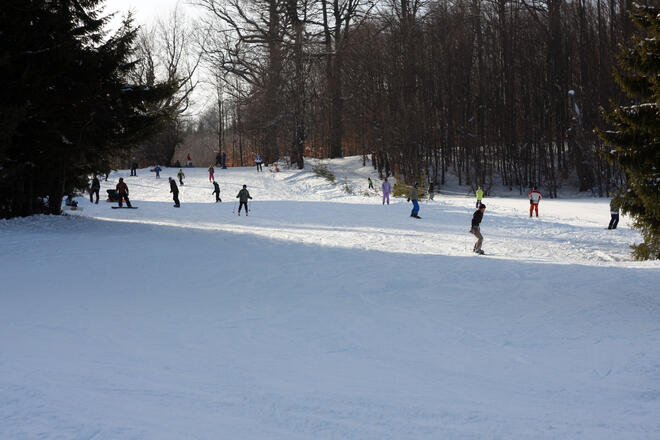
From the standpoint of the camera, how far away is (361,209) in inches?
1018

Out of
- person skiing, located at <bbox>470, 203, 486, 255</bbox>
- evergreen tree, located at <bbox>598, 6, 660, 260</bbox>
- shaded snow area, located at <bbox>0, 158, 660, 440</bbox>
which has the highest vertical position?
evergreen tree, located at <bbox>598, 6, 660, 260</bbox>

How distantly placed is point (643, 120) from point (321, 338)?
7441 millimetres

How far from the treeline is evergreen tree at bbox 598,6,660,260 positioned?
24421mm

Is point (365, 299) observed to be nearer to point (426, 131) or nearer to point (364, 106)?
point (426, 131)

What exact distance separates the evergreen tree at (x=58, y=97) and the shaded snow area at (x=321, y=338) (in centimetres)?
235

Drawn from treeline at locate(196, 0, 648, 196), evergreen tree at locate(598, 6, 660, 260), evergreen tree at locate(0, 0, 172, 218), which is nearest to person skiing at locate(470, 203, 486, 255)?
evergreen tree at locate(598, 6, 660, 260)

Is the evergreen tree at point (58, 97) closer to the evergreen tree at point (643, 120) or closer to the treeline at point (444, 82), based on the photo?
the evergreen tree at point (643, 120)

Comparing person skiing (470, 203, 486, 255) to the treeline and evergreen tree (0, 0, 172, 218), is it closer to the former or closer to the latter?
evergreen tree (0, 0, 172, 218)

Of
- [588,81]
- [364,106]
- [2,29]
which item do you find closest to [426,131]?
[364,106]

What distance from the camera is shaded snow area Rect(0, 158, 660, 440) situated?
481 cm

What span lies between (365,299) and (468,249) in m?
6.76

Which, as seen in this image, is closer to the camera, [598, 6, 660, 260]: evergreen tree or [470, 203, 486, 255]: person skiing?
[598, 6, 660, 260]: evergreen tree

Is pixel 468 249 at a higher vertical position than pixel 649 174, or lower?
lower

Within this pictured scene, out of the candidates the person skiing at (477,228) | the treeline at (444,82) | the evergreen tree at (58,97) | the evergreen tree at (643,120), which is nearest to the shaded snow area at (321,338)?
the person skiing at (477,228)
